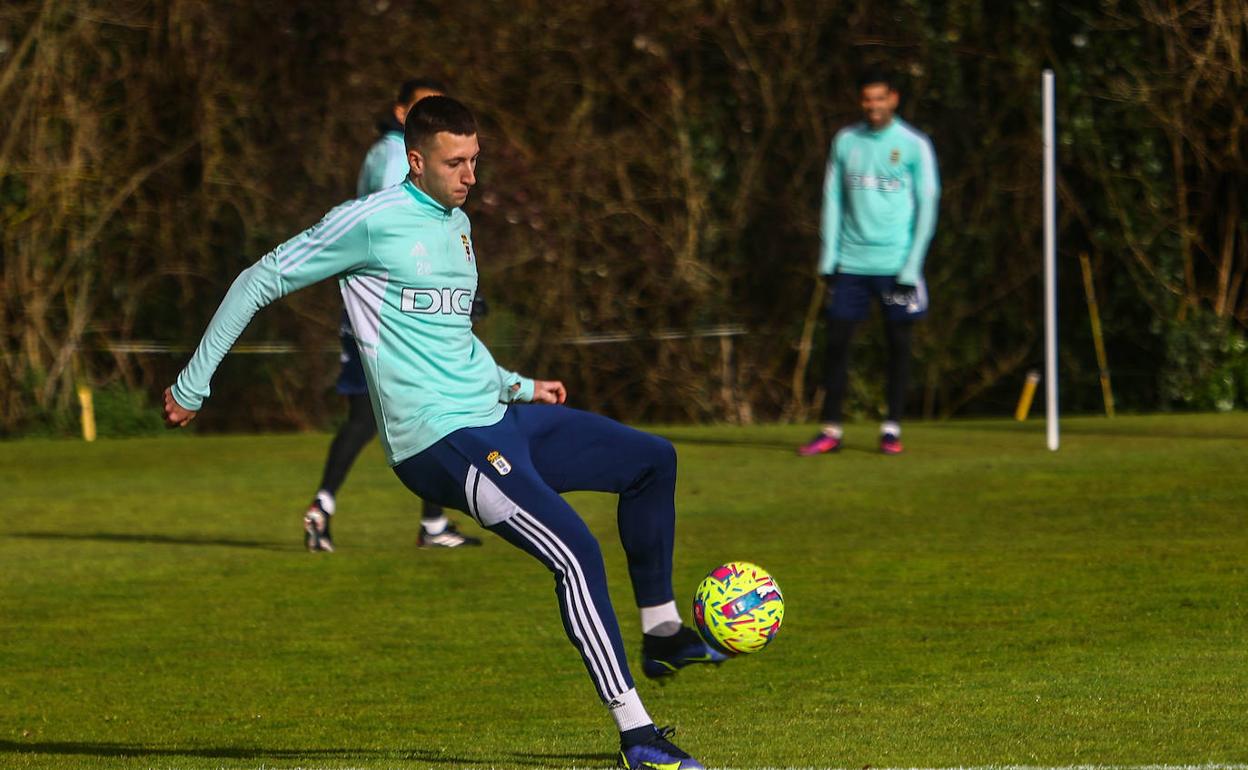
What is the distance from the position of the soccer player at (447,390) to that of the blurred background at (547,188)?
36.5 feet

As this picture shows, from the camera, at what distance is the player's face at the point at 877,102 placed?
1197 centimetres

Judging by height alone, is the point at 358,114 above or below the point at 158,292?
above

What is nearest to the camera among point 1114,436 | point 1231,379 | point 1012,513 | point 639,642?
point 639,642

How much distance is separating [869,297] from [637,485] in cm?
686

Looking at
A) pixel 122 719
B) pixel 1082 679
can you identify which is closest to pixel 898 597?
pixel 1082 679

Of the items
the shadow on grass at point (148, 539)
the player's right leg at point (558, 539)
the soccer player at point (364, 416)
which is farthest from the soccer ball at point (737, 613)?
the shadow on grass at point (148, 539)

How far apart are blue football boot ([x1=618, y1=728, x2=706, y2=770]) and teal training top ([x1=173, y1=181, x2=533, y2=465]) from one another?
0.99m

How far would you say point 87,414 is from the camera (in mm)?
16438

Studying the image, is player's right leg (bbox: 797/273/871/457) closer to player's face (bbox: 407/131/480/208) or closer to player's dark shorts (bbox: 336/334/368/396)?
player's dark shorts (bbox: 336/334/368/396)

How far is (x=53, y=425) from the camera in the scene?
1658 centimetres

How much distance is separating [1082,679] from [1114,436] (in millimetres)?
6878

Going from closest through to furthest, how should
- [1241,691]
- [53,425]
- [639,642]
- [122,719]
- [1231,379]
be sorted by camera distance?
[1241,691] < [122,719] < [639,642] < [1231,379] < [53,425]

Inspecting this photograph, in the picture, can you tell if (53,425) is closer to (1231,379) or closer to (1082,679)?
(1231,379)

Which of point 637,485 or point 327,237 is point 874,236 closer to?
point 637,485
